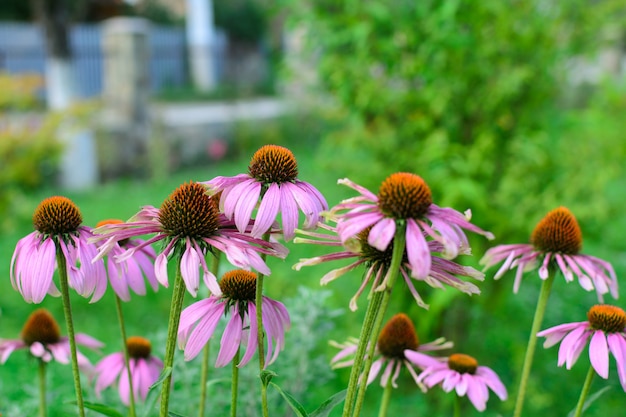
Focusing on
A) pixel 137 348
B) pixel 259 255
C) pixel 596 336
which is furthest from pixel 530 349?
pixel 137 348

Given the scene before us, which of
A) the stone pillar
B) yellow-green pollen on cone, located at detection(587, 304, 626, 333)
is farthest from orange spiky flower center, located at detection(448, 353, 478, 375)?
the stone pillar

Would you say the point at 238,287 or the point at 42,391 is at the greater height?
the point at 238,287

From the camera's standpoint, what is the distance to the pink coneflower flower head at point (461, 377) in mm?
1061

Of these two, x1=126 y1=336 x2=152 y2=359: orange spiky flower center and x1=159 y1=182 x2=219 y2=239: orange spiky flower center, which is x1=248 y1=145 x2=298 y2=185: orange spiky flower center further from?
x1=126 y1=336 x2=152 y2=359: orange spiky flower center

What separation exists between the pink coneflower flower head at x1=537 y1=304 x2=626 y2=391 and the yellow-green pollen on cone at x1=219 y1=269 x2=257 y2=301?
1.26 feet

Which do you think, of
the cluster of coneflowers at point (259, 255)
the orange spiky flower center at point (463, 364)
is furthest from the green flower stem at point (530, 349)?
the orange spiky flower center at point (463, 364)

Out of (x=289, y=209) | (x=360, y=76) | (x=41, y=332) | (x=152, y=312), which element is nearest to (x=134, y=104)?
(x=152, y=312)

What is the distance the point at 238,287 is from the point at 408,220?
269mm

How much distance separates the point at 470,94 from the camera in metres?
2.65

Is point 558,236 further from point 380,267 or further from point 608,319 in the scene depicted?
point 380,267

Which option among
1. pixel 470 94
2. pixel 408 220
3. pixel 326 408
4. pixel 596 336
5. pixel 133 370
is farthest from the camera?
pixel 470 94

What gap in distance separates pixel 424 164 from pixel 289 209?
71.1 inches

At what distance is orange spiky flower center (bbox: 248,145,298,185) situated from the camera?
851mm

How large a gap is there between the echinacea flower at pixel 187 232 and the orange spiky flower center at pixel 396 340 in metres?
0.41
